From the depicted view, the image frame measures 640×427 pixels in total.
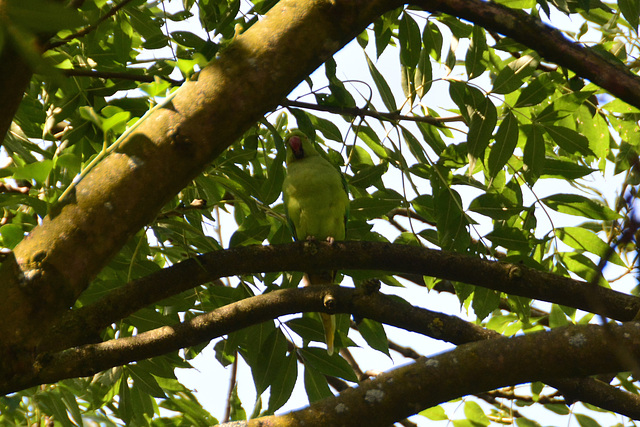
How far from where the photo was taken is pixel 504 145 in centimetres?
271

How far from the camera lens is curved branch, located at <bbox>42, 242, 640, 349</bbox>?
6.79ft

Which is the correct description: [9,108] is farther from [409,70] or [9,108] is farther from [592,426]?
[592,426]

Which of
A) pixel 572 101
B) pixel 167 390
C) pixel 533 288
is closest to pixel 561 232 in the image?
pixel 572 101

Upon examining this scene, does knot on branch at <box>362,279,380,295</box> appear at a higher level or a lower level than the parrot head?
lower

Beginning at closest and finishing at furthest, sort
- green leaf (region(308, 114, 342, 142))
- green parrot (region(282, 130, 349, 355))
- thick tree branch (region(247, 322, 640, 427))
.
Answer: thick tree branch (region(247, 322, 640, 427)), green leaf (region(308, 114, 342, 142)), green parrot (region(282, 130, 349, 355))

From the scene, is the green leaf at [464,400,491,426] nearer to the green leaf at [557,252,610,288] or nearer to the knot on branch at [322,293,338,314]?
the green leaf at [557,252,610,288]

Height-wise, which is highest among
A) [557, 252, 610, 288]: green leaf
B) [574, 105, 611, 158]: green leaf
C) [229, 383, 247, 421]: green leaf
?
[574, 105, 611, 158]: green leaf

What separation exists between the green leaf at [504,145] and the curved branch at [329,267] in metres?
0.63

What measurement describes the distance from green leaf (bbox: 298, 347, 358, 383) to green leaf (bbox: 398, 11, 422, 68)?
4.68 ft

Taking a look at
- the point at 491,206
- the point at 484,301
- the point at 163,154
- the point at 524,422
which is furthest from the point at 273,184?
the point at 524,422

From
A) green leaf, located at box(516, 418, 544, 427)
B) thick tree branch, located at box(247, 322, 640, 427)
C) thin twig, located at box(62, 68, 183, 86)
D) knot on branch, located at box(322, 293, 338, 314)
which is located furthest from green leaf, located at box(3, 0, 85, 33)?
green leaf, located at box(516, 418, 544, 427)

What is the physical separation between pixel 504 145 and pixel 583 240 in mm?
647

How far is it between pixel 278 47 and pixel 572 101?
1.64 metres

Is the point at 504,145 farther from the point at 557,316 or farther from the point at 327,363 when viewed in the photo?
the point at 327,363
